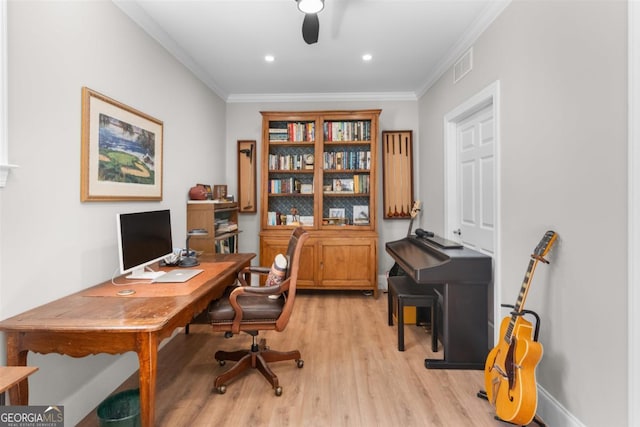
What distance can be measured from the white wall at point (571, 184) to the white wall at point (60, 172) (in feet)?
8.83

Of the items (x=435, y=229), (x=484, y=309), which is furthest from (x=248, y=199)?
(x=484, y=309)

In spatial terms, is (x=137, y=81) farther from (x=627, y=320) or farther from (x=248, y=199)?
(x=627, y=320)

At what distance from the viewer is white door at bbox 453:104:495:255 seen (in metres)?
2.75

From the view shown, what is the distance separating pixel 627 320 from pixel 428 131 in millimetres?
3093

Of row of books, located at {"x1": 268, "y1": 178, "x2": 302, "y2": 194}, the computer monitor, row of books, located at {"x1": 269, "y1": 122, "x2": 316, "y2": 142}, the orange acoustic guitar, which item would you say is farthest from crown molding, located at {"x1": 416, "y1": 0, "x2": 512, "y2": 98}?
the computer monitor

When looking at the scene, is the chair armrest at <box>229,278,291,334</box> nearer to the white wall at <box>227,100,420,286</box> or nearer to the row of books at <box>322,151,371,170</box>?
the row of books at <box>322,151,371,170</box>

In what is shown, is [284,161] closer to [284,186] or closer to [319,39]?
[284,186]

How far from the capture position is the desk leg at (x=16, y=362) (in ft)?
4.64

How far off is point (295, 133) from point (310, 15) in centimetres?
223

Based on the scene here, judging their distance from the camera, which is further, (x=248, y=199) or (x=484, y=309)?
(x=248, y=199)

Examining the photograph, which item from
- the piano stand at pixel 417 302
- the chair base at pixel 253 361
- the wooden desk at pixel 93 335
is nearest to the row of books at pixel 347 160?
the piano stand at pixel 417 302

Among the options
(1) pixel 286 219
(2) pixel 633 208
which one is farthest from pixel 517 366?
(1) pixel 286 219

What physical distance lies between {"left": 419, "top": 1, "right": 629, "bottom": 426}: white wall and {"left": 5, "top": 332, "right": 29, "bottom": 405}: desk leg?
2.56 m

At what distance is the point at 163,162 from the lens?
2922 millimetres
